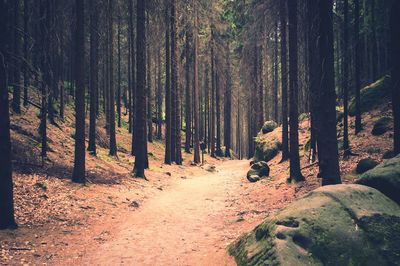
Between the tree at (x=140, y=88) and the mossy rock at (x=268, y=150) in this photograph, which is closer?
the tree at (x=140, y=88)

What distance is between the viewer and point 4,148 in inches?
299

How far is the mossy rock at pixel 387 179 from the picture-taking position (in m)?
6.18

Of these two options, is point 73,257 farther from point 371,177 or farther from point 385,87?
point 385,87

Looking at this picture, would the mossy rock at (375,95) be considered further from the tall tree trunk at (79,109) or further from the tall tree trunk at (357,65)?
the tall tree trunk at (79,109)

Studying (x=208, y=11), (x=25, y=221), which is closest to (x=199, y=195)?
(x=25, y=221)

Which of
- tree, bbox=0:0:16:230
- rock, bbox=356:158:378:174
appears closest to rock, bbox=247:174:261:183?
rock, bbox=356:158:378:174

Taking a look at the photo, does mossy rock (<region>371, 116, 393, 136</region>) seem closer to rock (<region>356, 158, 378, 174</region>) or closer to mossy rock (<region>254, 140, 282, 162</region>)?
rock (<region>356, 158, 378, 174</region>)

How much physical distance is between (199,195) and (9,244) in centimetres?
863

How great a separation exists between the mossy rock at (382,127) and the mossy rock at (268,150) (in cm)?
794

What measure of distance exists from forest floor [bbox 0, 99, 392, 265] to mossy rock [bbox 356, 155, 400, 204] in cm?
345

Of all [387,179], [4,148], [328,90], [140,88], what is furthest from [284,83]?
[4,148]

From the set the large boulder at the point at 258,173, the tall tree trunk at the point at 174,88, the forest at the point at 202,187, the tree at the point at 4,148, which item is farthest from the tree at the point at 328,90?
the tall tree trunk at the point at 174,88

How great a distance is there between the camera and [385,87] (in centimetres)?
1852

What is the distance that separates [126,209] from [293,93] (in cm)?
812
